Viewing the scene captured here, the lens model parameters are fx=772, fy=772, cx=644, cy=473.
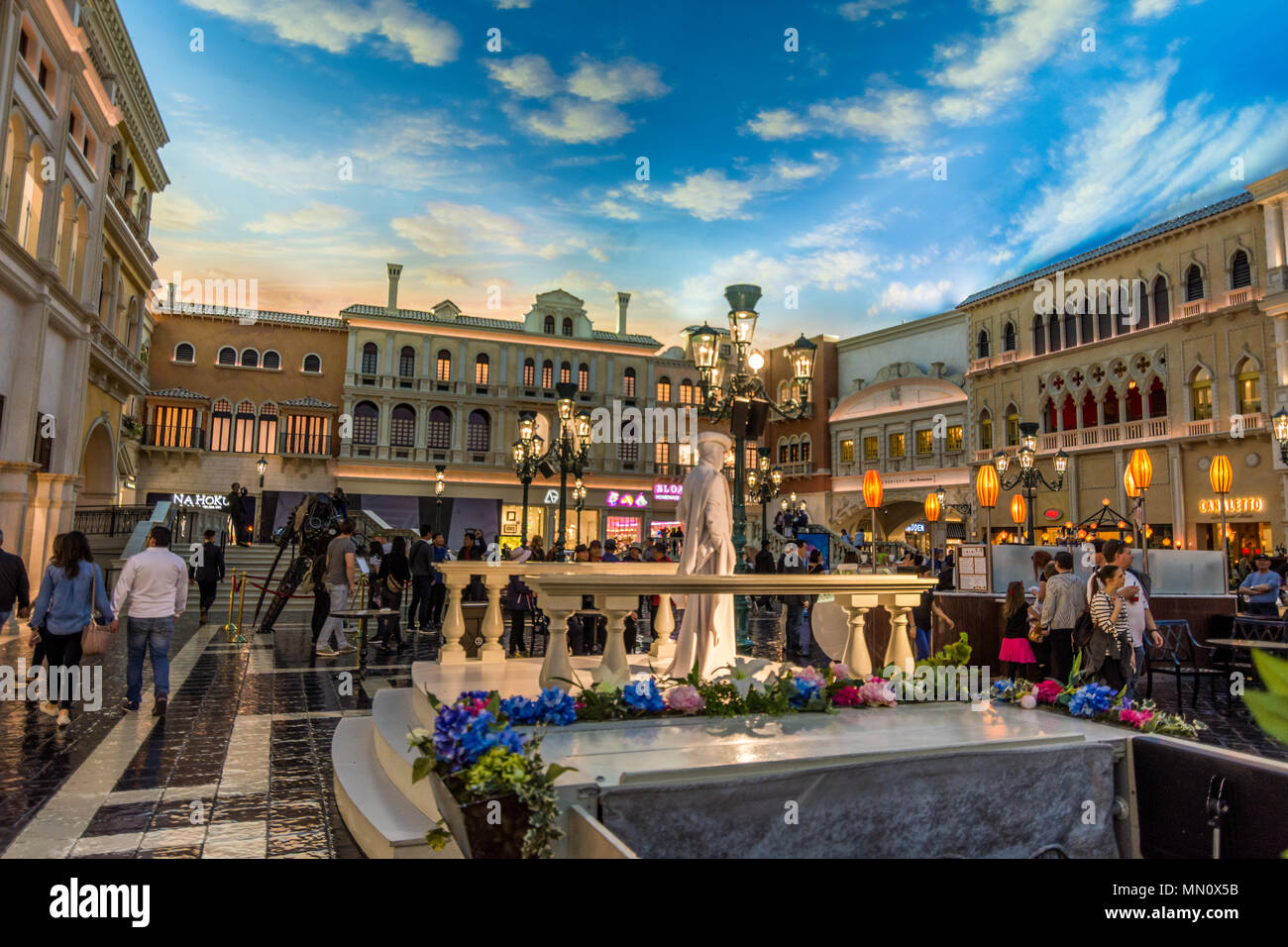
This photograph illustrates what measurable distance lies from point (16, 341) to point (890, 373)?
3141 cm

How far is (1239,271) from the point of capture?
76.0 ft

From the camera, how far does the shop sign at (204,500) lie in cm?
3181

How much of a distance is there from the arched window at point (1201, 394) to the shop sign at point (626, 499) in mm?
23073

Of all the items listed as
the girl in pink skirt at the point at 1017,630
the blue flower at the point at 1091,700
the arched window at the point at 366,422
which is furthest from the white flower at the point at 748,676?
the arched window at the point at 366,422

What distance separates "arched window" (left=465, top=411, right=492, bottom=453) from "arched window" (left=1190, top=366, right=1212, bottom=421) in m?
27.8

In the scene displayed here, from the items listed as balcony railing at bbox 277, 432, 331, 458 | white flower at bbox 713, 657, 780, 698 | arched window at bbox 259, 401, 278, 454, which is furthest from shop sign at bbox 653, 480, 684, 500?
white flower at bbox 713, 657, 780, 698

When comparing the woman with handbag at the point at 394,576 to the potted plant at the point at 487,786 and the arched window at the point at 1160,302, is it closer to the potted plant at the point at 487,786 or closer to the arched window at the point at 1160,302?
the potted plant at the point at 487,786

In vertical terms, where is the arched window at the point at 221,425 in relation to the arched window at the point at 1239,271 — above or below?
below

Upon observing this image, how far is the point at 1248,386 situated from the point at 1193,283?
3.99m

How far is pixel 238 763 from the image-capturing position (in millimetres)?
5867

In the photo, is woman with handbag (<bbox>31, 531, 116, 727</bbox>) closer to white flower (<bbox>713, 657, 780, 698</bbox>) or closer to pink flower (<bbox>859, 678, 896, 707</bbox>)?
white flower (<bbox>713, 657, 780, 698</bbox>)
